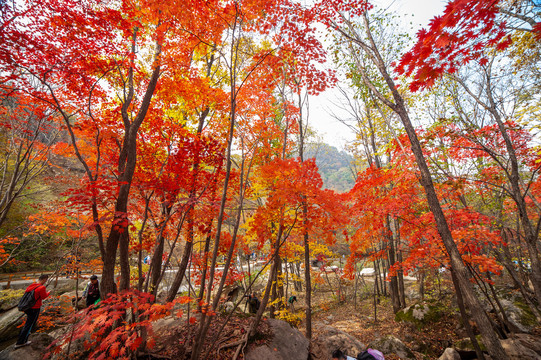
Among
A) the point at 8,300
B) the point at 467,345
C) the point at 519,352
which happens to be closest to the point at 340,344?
the point at 467,345

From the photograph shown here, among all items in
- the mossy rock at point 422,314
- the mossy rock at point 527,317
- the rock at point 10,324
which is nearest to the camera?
the mossy rock at point 527,317

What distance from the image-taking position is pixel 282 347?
18.9ft

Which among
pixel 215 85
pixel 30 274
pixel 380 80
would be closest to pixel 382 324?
pixel 380 80

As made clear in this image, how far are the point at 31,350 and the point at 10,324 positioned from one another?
4780 millimetres

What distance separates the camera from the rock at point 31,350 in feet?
18.8

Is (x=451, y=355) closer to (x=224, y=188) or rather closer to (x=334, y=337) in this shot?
(x=334, y=337)

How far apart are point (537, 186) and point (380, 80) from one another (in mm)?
7002

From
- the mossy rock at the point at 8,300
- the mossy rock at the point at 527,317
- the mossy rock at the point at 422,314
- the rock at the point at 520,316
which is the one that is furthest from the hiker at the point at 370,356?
the mossy rock at the point at 8,300

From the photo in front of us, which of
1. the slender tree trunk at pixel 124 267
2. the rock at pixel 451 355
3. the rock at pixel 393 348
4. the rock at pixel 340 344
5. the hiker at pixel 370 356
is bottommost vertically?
the rock at pixel 393 348

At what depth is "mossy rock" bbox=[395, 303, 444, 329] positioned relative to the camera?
344 inches

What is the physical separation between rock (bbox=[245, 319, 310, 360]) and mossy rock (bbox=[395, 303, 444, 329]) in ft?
18.9

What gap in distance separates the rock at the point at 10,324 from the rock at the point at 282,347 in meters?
10.8

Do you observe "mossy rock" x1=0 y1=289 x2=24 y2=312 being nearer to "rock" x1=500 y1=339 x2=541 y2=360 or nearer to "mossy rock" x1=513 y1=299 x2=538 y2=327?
"rock" x1=500 y1=339 x2=541 y2=360

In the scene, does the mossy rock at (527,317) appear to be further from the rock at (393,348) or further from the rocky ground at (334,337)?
the rock at (393,348)
